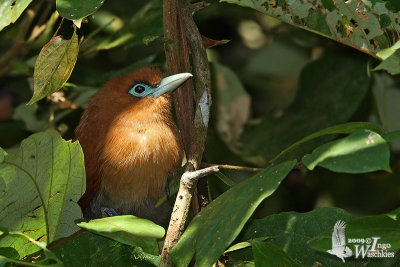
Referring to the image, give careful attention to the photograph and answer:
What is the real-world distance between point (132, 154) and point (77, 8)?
89 centimetres

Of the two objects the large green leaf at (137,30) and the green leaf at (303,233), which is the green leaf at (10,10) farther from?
the green leaf at (303,233)

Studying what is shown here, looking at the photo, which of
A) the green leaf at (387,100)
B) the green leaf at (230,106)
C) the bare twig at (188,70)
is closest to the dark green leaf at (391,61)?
the bare twig at (188,70)

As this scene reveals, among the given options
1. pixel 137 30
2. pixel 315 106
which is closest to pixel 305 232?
pixel 137 30

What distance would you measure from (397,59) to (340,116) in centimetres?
185

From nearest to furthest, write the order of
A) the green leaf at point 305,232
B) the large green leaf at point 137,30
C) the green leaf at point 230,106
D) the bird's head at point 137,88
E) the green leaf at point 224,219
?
the green leaf at point 224,219 → the green leaf at point 305,232 → the bird's head at point 137,88 → the large green leaf at point 137,30 → the green leaf at point 230,106

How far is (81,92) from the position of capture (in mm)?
3623

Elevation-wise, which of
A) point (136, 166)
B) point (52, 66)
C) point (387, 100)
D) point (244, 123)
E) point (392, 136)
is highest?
point (52, 66)

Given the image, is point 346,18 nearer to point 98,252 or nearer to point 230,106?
point 98,252

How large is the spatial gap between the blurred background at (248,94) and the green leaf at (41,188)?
4.14ft

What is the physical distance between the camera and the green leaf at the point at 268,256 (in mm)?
1808

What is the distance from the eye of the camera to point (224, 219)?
1.76m

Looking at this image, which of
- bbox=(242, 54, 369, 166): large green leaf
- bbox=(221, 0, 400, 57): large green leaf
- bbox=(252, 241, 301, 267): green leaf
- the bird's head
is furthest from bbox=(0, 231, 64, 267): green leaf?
bbox=(242, 54, 369, 166): large green leaf

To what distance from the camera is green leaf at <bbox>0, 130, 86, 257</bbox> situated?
2033 millimetres

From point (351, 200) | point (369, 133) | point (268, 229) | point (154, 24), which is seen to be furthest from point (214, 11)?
point (369, 133)
